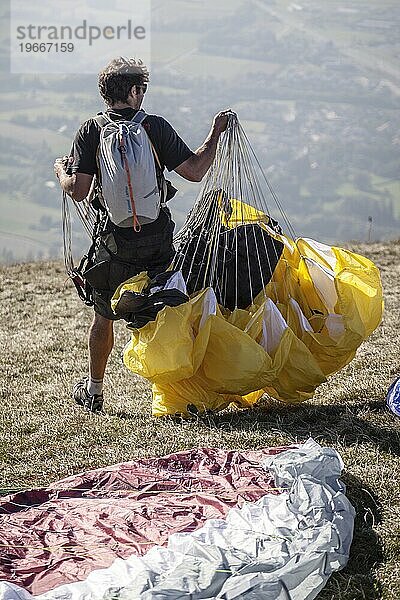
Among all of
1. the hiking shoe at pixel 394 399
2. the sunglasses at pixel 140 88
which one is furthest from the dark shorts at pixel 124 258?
the hiking shoe at pixel 394 399

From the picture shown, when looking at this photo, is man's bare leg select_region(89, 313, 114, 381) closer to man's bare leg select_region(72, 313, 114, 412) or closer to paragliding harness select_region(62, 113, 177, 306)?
man's bare leg select_region(72, 313, 114, 412)

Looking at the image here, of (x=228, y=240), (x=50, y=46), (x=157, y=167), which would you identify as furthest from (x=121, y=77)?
(x=50, y=46)

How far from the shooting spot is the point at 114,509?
2807 millimetres

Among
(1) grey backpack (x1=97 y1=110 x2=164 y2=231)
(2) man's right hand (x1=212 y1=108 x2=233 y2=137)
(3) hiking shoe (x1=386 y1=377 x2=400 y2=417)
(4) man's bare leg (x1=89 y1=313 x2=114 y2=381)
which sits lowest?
(3) hiking shoe (x1=386 y1=377 x2=400 y2=417)

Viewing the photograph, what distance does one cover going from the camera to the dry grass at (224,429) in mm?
2752

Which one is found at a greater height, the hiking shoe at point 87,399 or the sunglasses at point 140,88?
the sunglasses at point 140,88

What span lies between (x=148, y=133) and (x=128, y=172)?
0.70ft

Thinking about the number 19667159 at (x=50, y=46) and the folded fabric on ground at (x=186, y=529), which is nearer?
the folded fabric on ground at (x=186, y=529)

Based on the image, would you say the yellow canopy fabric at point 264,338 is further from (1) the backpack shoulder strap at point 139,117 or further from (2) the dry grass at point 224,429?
(1) the backpack shoulder strap at point 139,117

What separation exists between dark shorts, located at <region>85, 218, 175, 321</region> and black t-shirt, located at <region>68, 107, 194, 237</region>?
90 millimetres

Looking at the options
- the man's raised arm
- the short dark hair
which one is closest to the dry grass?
the man's raised arm

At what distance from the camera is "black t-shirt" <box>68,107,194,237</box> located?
3682 mm

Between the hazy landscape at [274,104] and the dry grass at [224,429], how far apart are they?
24735 millimetres

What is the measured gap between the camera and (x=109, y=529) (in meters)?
2.69
